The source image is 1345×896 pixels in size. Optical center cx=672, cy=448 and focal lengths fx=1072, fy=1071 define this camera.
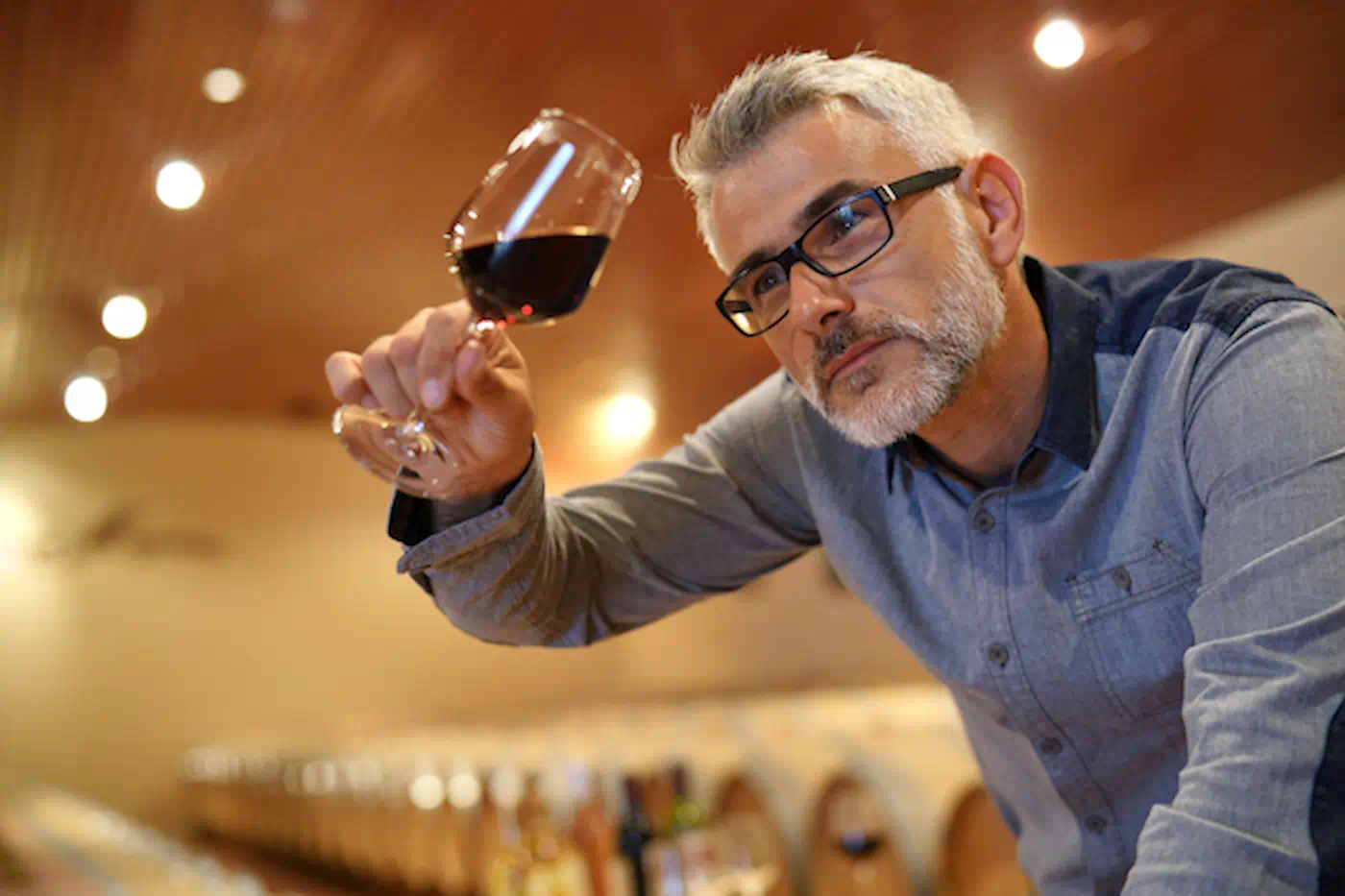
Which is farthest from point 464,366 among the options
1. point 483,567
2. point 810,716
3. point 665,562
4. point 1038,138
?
point 810,716

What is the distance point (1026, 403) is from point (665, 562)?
55 centimetres

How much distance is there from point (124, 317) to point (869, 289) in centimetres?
455

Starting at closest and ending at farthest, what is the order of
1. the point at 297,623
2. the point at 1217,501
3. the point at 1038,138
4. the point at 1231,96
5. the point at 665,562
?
the point at 1217,501
the point at 665,562
the point at 1038,138
the point at 1231,96
the point at 297,623

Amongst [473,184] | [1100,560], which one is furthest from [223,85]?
[1100,560]

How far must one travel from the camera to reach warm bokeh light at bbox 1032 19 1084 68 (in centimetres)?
204

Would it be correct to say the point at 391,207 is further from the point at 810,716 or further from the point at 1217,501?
the point at 1217,501

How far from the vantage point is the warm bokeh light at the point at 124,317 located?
15.2 feet

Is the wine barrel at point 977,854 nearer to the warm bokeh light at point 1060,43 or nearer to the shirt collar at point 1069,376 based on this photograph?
the shirt collar at point 1069,376

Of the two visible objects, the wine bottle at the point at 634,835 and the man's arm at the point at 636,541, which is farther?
the wine bottle at the point at 634,835

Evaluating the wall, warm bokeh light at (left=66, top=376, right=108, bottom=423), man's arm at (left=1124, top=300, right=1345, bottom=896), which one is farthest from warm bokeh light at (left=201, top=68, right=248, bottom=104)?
warm bokeh light at (left=66, top=376, right=108, bottom=423)

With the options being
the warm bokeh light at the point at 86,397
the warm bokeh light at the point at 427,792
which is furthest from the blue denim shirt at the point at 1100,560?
the warm bokeh light at the point at 86,397

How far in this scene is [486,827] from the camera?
342 cm

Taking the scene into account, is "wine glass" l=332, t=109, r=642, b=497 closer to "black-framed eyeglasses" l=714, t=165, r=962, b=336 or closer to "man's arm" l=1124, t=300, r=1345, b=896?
"black-framed eyeglasses" l=714, t=165, r=962, b=336

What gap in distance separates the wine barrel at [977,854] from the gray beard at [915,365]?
3.91ft
